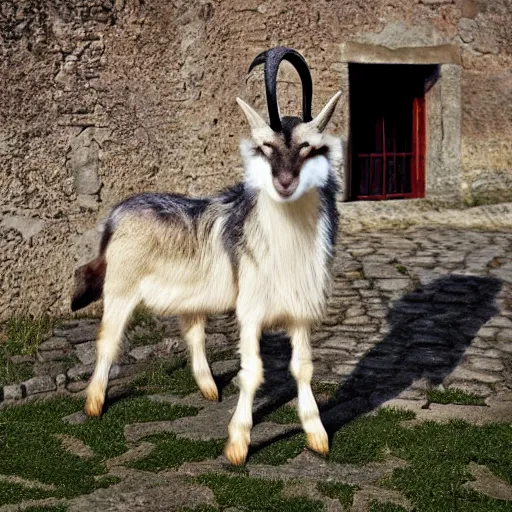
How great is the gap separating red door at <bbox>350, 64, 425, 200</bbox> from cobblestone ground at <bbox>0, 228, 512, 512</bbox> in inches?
82.3

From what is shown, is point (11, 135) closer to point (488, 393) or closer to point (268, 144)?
point (268, 144)

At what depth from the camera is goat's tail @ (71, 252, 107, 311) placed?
5.69m

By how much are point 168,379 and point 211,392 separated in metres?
0.57

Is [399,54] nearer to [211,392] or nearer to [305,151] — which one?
[211,392]

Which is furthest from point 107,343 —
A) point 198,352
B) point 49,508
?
point 49,508

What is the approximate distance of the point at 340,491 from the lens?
4305 millimetres

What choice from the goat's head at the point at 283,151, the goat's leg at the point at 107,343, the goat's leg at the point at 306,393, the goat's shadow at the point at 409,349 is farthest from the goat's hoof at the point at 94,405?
the goat's head at the point at 283,151

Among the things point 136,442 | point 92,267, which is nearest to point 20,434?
point 136,442

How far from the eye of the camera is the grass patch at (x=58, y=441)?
4.45 m

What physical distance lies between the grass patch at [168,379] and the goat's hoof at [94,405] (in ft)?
1.98

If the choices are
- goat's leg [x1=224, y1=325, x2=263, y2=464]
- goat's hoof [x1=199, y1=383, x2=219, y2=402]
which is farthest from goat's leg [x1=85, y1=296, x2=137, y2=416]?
goat's leg [x1=224, y1=325, x2=263, y2=464]

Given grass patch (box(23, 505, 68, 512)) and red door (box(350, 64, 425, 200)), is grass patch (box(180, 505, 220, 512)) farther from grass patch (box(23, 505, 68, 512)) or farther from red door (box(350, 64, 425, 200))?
red door (box(350, 64, 425, 200))

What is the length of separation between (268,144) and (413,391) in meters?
2.38

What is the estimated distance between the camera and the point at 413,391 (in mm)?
5883
